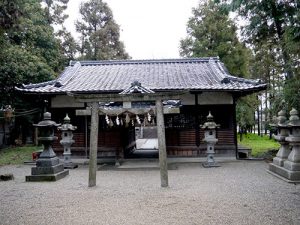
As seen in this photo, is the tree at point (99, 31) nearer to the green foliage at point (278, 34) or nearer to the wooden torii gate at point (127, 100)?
the green foliage at point (278, 34)

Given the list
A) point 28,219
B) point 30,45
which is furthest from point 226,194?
point 30,45

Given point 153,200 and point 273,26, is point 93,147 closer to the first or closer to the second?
point 153,200

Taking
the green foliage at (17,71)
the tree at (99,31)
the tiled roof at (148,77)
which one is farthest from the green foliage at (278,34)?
the tree at (99,31)

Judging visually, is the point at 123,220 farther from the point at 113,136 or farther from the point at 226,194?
the point at 113,136

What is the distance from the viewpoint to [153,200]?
22.1 feet

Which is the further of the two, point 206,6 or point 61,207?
point 206,6

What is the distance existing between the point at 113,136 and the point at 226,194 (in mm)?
8353

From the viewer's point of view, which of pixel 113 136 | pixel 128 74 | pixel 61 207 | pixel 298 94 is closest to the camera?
pixel 61 207

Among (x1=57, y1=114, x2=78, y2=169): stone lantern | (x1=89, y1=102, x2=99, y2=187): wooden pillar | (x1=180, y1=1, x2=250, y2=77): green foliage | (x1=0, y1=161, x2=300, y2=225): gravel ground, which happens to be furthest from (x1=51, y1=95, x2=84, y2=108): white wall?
(x1=180, y1=1, x2=250, y2=77): green foliage

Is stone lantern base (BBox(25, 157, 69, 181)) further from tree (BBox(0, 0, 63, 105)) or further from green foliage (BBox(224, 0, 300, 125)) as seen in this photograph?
tree (BBox(0, 0, 63, 105))

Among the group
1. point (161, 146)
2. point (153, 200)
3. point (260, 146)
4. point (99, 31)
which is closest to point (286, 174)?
point (161, 146)

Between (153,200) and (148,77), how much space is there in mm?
10452

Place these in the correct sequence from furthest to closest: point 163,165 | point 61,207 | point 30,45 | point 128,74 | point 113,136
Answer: point 30,45 → point 128,74 → point 113,136 → point 163,165 → point 61,207

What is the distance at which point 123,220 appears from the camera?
526 centimetres
